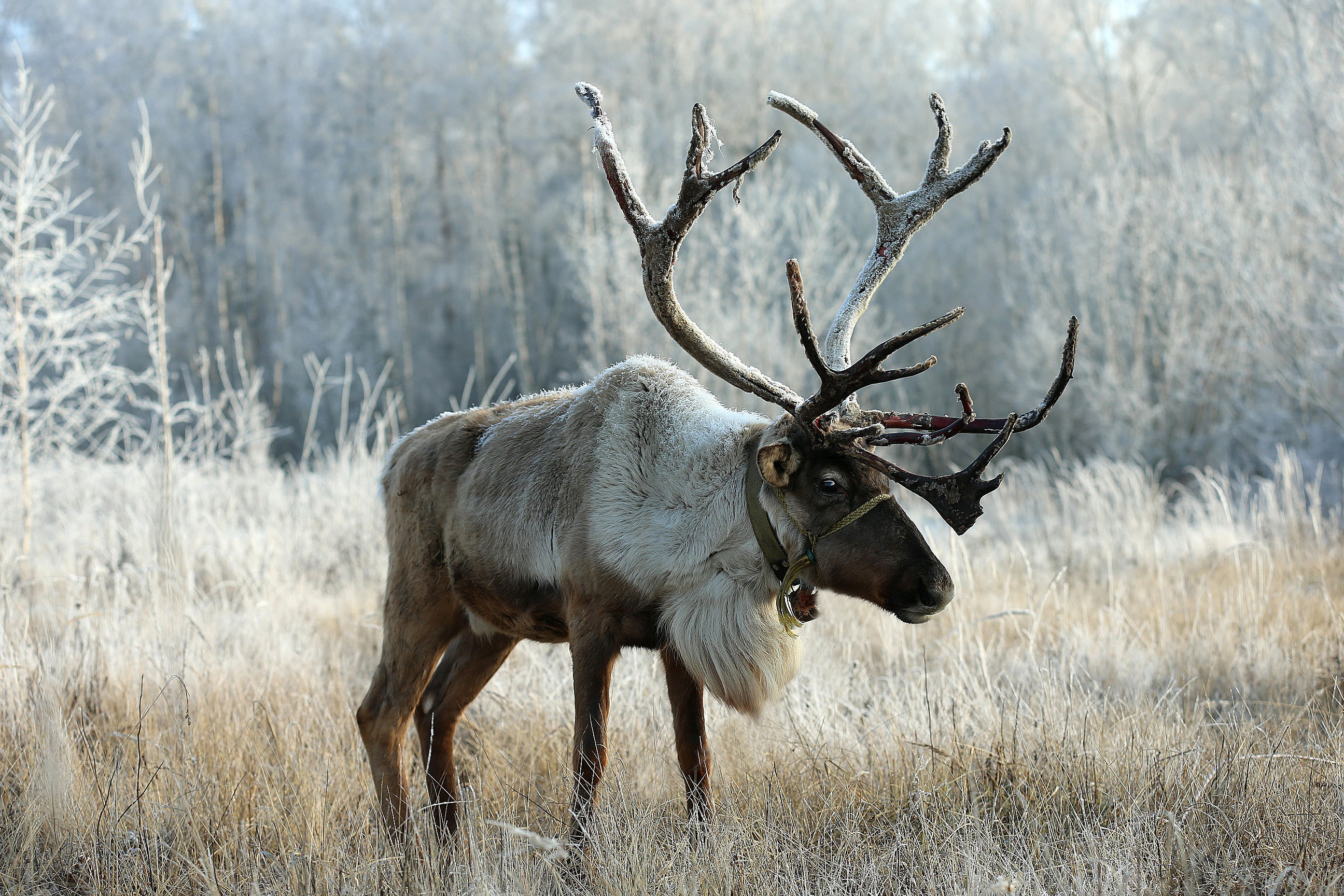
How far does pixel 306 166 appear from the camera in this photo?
28.9 m

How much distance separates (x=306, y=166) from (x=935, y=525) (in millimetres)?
25988

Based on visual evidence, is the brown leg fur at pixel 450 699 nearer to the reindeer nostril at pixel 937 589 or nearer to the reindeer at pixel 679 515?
the reindeer at pixel 679 515

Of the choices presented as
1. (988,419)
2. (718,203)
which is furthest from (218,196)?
(988,419)

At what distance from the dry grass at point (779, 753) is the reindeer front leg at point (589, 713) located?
0.40 feet

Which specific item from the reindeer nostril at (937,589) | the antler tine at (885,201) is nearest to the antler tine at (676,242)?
the antler tine at (885,201)

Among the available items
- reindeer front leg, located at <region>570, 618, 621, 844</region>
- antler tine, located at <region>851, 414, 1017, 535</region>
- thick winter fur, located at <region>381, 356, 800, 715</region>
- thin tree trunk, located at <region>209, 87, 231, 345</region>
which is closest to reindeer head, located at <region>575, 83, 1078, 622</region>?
antler tine, located at <region>851, 414, 1017, 535</region>

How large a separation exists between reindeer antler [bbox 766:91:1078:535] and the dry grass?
1.06 meters

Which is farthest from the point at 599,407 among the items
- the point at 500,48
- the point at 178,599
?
the point at 500,48

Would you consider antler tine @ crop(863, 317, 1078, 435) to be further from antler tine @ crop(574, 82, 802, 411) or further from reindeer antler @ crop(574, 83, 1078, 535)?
antler tine @ crop(574, 82, 802, 411)

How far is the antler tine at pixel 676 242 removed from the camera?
116 inches

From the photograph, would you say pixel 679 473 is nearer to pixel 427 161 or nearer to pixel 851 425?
pixel 851 425

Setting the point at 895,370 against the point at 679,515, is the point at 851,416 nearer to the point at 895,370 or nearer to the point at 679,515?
the point at 895,370

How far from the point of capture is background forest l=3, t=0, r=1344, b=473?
16.4 m

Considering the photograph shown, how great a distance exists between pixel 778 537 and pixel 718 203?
1820 centimetres
